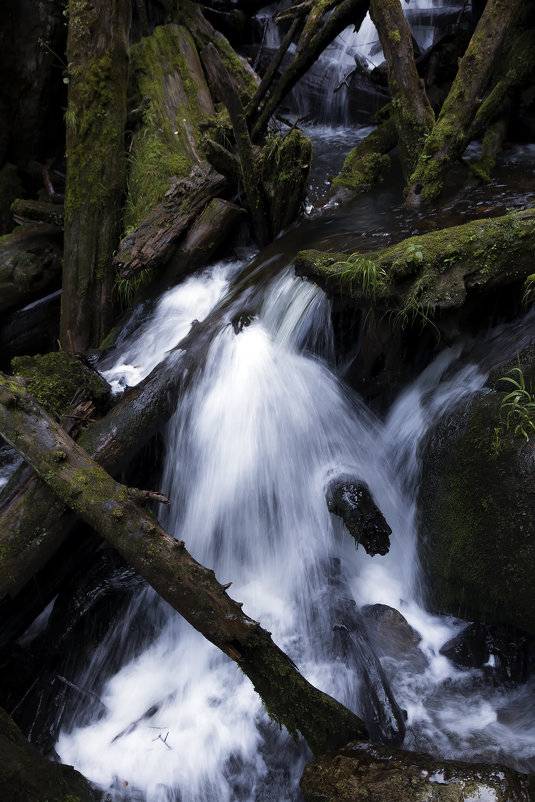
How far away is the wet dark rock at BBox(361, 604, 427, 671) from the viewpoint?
3.33 meters

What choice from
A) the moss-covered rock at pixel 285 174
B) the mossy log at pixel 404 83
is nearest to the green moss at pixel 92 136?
the moss-covered rock at pixel 285 174

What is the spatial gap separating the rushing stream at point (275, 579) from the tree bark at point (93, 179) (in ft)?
2.99

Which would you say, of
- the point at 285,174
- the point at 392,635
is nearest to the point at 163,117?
the point at 285,174

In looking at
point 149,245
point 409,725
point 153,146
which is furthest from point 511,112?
point 409,725

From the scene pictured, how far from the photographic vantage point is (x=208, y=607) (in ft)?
8.42

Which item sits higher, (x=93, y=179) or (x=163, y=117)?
(x=163, y=117)

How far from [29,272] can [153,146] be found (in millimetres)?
1820

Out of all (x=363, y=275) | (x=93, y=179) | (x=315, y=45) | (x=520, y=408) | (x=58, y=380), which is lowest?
(x=520, y=408)

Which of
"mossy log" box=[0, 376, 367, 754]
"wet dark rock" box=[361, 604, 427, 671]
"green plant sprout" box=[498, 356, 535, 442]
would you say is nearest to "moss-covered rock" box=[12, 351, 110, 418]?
"mossy log" box=[0, 376, 367, 754]

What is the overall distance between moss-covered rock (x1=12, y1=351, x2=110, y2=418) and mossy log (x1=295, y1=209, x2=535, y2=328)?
186 cm

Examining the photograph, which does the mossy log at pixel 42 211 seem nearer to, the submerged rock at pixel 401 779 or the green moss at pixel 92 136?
the green moss at pixel 92 136

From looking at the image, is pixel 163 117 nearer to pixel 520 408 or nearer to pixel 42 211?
pixel 42 211

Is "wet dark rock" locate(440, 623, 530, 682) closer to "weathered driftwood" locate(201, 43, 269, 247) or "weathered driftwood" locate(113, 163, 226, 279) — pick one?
"weathered driftwood" locate(113, 163, 226, 279)

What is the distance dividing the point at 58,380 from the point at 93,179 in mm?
2511
